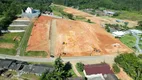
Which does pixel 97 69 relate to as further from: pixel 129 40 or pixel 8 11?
pixel 8 11

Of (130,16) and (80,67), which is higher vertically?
(80,67)

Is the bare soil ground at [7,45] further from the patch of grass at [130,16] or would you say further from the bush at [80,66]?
the patch of grass at [130,16]

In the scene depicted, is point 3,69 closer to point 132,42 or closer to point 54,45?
point 54,45

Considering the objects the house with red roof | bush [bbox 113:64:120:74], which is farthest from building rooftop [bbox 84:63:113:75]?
bush [bbox 113:64:120:74]

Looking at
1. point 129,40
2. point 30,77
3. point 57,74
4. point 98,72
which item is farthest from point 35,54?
point 129,40

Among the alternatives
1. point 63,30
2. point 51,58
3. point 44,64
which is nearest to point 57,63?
point 44,64

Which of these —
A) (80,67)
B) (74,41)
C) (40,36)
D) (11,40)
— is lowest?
(80,67)
